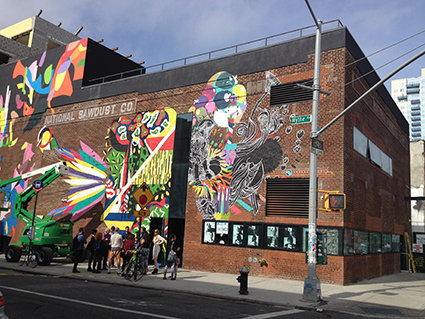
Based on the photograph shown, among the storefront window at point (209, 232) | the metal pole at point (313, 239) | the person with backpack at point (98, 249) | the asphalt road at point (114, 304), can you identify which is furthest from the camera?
the storefront window at point (209, 232)

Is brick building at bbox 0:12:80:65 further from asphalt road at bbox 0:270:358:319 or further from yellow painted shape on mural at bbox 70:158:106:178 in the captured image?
asphalt road at bbox 0:270:358:319

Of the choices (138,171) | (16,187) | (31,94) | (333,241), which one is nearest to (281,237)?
(333,241)

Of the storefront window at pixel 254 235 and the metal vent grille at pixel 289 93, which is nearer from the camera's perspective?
the storefront window at pixel 254 235

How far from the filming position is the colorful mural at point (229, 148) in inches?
722

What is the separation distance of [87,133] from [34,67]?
9591 mm

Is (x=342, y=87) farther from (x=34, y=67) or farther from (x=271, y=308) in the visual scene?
(x=34, y=67)

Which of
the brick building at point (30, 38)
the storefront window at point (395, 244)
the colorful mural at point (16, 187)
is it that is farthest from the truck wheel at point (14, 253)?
the brick building at point (30, 38)

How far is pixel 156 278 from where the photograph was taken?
51.2 feet

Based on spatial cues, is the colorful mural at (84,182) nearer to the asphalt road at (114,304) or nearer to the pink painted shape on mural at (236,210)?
the pink painted shape on mural at (236,210)

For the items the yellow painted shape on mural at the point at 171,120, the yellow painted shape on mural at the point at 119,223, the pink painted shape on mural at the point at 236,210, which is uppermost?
the yellow painted shape on mural at the point at 171,120

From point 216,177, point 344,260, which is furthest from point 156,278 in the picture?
point 344,260

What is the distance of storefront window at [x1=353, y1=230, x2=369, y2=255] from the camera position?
17312 mm

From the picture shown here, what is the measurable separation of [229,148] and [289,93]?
13.4 ft

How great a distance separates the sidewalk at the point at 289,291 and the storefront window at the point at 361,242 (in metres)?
1.52
